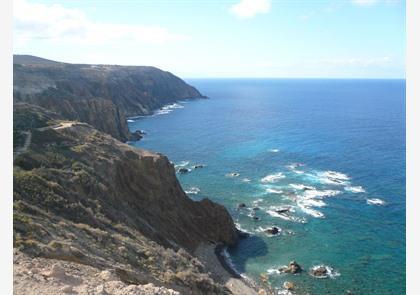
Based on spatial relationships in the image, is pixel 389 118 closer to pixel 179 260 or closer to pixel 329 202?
pixel 329 202

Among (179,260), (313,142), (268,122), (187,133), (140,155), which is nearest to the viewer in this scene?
(179,260)

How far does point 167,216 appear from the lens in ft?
169

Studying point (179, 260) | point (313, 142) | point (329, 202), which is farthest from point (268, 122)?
point (179, 260)

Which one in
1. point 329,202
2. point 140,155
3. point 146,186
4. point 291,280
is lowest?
point 291,280

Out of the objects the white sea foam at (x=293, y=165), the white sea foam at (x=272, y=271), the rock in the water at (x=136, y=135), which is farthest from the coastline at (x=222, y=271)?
the rock in the water at (x=136, y=135)

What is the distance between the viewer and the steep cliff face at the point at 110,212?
26750mm

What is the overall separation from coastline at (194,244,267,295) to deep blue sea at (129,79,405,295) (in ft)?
5.86

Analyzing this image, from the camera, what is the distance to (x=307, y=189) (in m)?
76.8

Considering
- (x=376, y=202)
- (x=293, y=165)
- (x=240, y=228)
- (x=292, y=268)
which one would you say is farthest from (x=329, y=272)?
Answer: (x=293, y=165)

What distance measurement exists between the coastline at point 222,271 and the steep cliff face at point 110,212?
1.62 m

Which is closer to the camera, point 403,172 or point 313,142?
point 403,172
